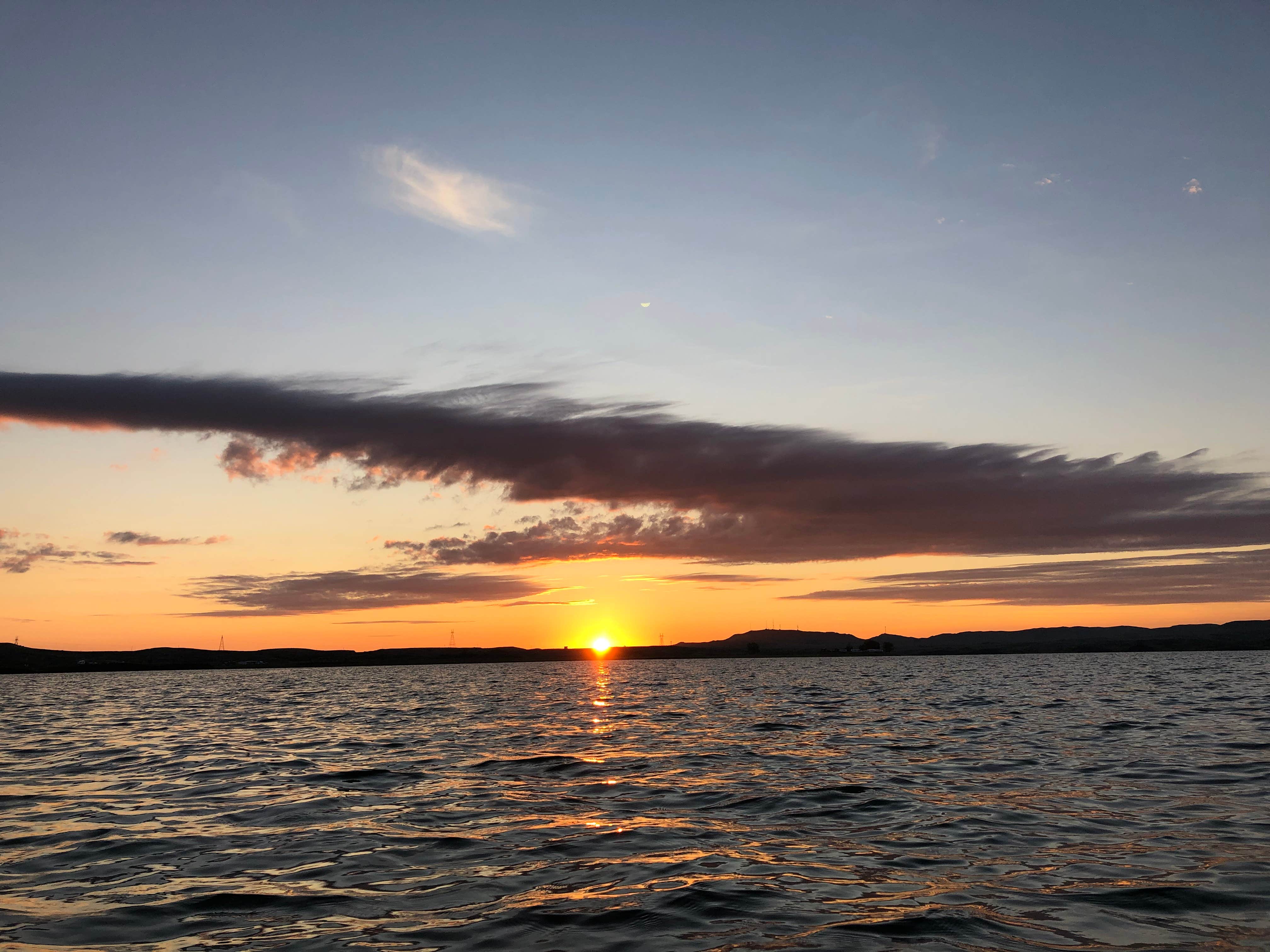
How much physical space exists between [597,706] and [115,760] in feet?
127

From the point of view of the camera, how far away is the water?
12.5m

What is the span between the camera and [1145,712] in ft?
157

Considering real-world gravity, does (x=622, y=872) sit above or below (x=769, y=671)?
above

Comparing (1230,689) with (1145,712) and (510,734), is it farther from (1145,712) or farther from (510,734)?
(510,734)

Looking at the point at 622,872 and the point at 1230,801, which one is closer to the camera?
the point at 622,872

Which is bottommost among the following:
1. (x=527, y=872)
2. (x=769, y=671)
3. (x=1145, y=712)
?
(x=769, y=671)

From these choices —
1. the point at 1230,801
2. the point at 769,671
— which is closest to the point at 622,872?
the point at 1230,801

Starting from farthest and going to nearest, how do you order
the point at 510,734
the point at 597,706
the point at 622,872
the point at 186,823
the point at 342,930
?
the point at 597,706 < the point at 510,734 < the point at 186,823 < the point at 622,872 < the point at 342,930

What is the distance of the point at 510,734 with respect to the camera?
43.7 meters

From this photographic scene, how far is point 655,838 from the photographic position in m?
18.7

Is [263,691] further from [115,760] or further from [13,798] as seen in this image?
[13,798]

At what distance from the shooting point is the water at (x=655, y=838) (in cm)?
1255

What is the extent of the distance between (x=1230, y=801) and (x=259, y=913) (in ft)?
68.7

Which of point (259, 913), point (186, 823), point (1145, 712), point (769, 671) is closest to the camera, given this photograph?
point (259, 913)
